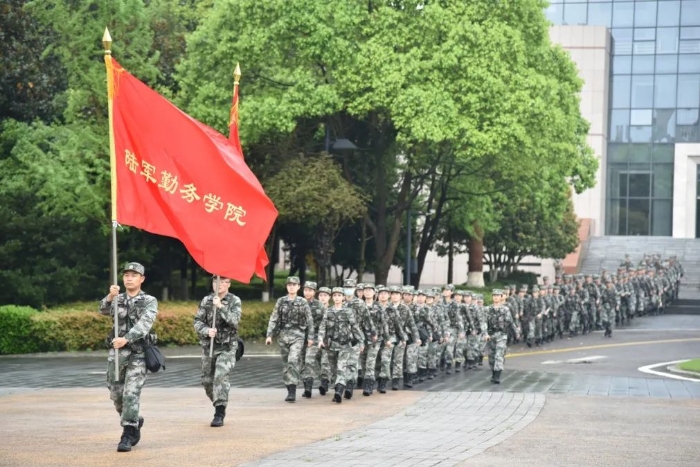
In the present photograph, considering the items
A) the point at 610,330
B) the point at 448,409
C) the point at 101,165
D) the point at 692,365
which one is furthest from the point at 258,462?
the point at 610,330

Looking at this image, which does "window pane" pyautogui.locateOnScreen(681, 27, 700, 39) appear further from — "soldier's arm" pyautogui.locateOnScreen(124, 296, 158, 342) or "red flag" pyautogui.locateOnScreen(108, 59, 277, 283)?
"soldier's arm" pyautogui.locateOnScreen(124, 296, 158, 342)

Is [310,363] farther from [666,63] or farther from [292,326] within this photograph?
[666,63]

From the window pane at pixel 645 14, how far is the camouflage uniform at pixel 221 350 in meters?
67.3

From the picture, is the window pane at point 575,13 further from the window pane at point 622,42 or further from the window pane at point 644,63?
the window pane at point 644,63

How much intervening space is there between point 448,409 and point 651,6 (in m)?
64.7

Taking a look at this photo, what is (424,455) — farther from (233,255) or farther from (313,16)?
(313,16)

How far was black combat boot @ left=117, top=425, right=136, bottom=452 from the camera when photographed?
546 inches

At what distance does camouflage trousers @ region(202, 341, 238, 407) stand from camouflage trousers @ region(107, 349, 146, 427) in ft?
6.87

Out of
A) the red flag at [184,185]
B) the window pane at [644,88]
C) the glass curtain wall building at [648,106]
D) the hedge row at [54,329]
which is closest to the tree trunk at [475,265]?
the glass curtain wall building at [648,106]

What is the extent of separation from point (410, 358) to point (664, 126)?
59.5m

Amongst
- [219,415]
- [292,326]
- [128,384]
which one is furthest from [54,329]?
[128,384]

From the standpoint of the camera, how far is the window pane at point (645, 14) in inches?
3145

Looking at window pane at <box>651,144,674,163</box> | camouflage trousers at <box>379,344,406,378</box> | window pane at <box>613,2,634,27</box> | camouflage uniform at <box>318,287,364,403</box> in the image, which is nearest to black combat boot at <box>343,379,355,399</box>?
camouflage uniform at <box>318,287,364,403</box>

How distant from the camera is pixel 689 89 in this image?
7944cm
